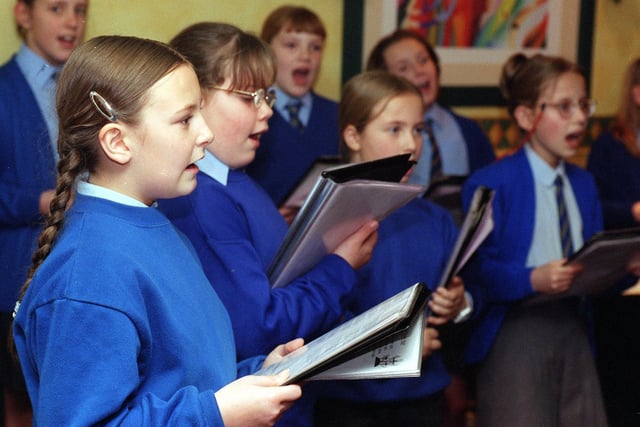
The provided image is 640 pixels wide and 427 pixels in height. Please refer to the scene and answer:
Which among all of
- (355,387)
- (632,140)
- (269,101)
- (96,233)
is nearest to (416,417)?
(355,387)

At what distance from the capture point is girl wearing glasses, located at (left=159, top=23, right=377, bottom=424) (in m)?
1.71

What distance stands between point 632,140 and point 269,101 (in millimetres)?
1844

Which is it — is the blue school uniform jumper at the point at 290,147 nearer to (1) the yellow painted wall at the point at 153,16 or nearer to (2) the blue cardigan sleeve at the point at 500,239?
(1) the yellow painted wall at the point at 153,16

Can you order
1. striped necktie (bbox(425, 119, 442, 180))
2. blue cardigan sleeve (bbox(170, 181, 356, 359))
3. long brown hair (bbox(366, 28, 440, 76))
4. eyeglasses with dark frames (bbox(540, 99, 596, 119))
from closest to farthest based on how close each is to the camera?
blue cardigan sleeve (bbox(170, 181, 356, 359))
eyeglasses with dark frames (bbox(540, 99, 596, 119))
striped necktie (bbox(425, 119, 442, 180))
long brown hair (bbox(366, 28, 440, 76))

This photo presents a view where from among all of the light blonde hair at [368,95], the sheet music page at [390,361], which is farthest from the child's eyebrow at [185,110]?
the light blonde hair at [368,95]

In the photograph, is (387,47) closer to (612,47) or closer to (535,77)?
(535,77)

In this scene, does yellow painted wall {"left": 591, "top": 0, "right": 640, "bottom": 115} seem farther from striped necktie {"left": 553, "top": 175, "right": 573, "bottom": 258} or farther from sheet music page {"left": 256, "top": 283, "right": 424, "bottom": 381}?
sheet music page {"left": 256, "top": 283, "right": 424, "bottom": 381}

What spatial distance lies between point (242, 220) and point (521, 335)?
1116 millimetres

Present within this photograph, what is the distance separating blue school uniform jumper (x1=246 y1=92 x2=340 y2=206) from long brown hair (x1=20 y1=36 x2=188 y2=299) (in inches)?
55.9

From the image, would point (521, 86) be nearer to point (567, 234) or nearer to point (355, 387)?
point (567, 234)

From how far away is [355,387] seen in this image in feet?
6.82

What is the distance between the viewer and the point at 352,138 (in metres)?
2.35

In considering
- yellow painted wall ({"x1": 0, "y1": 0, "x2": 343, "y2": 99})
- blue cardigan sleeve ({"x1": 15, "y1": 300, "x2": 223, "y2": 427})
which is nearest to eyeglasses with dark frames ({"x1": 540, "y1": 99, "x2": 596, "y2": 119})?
yellow painted wall ({"x1": 0, "y1": 0, "x2": 343, "y2": 99})

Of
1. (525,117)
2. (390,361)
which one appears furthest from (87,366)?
(525,117)
